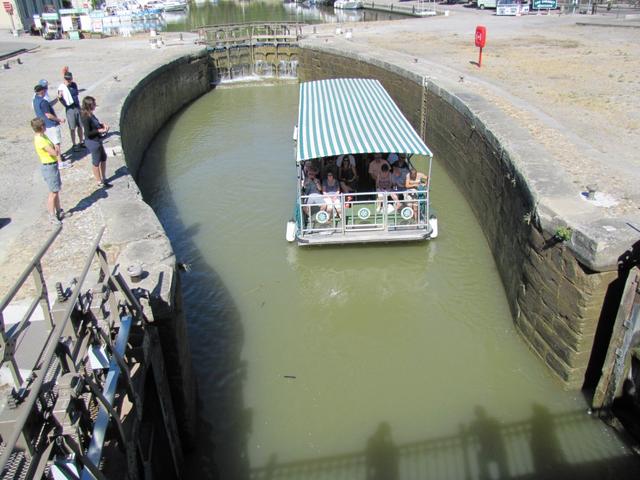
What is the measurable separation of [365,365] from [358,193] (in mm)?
3328

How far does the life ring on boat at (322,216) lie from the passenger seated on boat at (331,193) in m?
0.16

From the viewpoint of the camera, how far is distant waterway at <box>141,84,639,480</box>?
6.92m

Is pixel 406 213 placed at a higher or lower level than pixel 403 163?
lower

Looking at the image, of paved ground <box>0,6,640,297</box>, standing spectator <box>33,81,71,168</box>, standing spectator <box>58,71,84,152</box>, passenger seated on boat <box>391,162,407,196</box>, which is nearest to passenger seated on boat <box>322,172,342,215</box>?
passenger seated on boat <box>391,162,407,196</box>

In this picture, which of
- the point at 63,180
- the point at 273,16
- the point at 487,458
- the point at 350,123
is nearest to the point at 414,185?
the point at 350,123

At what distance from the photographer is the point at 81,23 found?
3881 centimetres

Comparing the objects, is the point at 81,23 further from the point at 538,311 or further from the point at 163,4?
the point at 538,311

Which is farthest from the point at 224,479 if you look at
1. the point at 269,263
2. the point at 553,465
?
the point at 269,263

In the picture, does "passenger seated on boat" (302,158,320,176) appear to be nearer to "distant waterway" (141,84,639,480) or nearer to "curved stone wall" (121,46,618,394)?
"distant waterway" (141,84,639,480)

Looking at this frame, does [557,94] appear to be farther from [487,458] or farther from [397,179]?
[487,458]

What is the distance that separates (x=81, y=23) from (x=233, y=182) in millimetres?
30929

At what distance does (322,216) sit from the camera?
10.6 meters

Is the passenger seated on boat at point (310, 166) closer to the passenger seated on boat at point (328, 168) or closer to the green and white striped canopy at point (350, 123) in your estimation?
the passenger seated on boat at point (328, 168)

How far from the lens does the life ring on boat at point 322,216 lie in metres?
10.6
